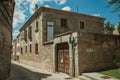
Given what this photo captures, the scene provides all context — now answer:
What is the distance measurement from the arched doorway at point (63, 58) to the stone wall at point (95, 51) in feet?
6.41

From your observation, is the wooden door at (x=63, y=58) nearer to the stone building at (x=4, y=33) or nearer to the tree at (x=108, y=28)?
the stone building at (x=4, y=33)

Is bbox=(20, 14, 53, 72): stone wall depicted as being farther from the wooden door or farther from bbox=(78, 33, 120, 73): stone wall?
bbox=(78, 33, 120, 73): stone wall

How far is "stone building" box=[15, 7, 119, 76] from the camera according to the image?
475 inches

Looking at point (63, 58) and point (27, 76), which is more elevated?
point (63, 58)

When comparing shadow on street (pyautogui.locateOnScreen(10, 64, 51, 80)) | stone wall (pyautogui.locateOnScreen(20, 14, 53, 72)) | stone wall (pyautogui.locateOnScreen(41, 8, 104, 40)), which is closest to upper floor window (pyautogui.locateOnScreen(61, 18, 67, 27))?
stone wall (pyautogui.locateOnScreen(41, 8, 104, 40))

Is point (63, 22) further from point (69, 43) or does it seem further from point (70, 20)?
point (69, 43)

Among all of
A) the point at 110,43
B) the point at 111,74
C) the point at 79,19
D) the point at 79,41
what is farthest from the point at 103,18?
the point at 111,74

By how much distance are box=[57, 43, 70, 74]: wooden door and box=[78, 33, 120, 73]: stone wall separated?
196 cm

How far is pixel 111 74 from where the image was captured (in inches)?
400

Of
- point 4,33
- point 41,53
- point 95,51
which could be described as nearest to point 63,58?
point 95,51

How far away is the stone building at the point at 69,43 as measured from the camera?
39.6 feet

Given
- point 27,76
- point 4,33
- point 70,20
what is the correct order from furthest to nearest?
point 70,20
point 27,76
point 4,33

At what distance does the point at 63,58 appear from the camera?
14562 mm

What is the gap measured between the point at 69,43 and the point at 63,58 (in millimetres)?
2066
